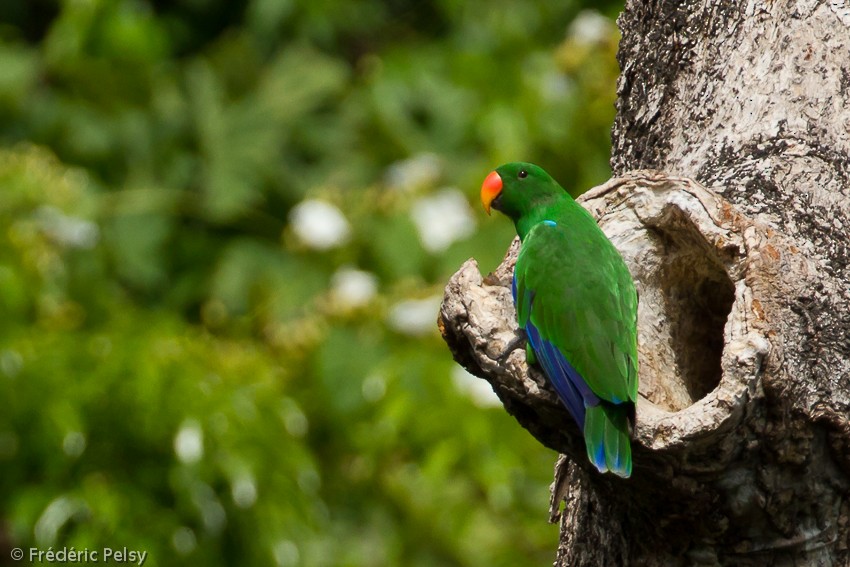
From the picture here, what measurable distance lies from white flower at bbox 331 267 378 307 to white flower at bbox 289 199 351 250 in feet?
0.67

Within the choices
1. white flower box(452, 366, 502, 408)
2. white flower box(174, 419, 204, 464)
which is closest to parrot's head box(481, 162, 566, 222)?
white flower box(452, 366, 502, 408)

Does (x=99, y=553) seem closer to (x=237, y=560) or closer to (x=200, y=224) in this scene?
(x=237, y=560)

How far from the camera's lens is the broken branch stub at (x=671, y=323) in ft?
6.40

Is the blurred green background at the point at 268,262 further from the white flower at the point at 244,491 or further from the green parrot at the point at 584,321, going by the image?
the green parrot at the point at 584,321

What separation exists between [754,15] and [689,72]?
0.58ft

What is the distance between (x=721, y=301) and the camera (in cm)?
247

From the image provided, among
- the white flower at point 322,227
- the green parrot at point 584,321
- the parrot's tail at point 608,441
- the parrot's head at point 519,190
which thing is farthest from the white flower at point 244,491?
the parrot's tail at point 608,441

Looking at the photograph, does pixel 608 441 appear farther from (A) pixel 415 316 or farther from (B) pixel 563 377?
(A) pixel 415 316

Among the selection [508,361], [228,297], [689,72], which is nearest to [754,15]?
[689,72]

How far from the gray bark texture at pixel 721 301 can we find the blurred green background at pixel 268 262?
72.1 inches

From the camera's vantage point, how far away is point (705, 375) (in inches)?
96.5

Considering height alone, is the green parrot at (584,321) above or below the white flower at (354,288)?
below

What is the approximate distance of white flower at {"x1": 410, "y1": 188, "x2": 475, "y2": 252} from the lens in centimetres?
489

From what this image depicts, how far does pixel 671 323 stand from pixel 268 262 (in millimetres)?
3114
